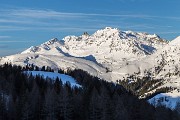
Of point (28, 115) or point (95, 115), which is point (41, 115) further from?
point (95, 115)

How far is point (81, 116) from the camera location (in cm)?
15050

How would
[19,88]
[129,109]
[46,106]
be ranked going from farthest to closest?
[19,88], [129,109], [46,106]

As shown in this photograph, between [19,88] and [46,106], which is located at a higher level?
[19,88]

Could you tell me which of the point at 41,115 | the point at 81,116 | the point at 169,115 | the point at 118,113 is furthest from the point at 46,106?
the point at 169,115

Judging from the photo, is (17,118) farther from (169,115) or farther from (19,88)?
(169,115)

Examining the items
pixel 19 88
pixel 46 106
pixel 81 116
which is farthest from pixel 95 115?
pixel 19 88

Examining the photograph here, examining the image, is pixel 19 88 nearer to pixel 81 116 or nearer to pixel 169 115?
pixel 81 116

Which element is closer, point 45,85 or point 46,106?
point 46,106

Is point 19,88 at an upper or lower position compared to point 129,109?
upper

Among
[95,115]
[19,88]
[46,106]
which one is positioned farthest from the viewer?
[19,88]

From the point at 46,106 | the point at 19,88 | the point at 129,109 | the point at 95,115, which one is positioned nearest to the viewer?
the point at 46,106

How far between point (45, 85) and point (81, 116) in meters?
51.3

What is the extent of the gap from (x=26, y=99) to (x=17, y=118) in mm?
11569

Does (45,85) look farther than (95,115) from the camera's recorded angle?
Yes
